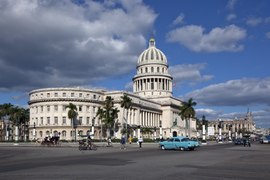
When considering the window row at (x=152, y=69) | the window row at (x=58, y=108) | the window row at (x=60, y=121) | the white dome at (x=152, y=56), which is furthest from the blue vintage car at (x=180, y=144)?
the white dome at (x=152, y=56)

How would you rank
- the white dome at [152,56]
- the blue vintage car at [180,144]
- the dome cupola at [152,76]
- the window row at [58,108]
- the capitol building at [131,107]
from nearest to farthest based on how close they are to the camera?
the blue vintage car at [180,144] < the window row at [58,108] < the capitol building at [131,107] < the dome cupola at [152,76] < the white dome at [152,56]

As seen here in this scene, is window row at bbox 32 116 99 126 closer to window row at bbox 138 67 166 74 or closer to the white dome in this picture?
window row at bbox 138 67 166 74

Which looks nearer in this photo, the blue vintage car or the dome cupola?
the blue vintage car

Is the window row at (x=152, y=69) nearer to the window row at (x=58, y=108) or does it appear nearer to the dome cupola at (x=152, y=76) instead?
the dome cupola at (x=152, y=76)

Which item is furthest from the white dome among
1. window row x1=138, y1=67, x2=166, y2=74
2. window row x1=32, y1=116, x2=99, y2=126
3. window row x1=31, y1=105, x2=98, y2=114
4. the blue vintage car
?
the blue vintage car

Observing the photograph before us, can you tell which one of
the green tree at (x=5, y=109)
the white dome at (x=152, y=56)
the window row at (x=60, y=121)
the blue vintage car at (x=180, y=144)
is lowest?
the blue vintage car at (x=180, y=144)

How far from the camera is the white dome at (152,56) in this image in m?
159

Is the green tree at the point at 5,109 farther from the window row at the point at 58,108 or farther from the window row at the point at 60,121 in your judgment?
the window row at the point at 60,121

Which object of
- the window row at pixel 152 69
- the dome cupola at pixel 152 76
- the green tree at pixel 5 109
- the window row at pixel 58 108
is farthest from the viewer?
the window row at pixel 152 69

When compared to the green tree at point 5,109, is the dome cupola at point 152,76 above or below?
above

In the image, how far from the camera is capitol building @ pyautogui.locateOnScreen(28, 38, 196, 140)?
11275 cm

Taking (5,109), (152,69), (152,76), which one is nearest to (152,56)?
(152,69)

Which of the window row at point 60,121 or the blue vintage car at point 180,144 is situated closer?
the blue vintage car at point 180,144

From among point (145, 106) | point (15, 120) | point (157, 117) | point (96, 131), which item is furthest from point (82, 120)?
point (157, 117)
